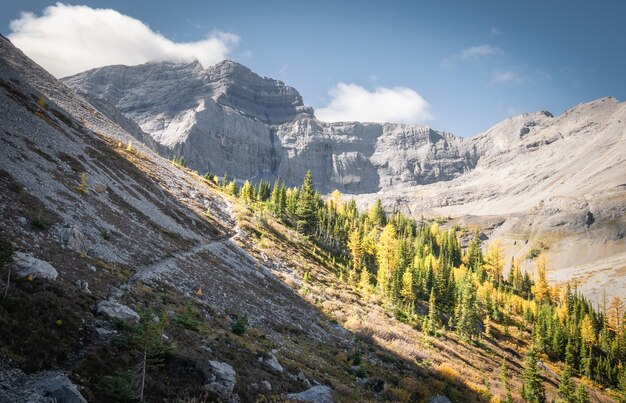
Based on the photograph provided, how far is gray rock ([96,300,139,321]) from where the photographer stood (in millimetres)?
15161

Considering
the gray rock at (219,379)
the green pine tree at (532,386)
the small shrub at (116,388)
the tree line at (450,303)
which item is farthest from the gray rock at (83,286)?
the tree line at (450,303)

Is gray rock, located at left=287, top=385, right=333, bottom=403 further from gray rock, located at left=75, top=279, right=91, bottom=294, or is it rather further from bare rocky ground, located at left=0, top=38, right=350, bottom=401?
gray rock, located at left=75, top=279, right=91, bottom=294

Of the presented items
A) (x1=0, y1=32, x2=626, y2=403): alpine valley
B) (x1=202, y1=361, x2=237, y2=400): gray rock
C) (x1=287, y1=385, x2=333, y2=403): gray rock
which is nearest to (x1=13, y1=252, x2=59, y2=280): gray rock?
(x1=0, y1=32, x2=626, y2=403): alpine valley

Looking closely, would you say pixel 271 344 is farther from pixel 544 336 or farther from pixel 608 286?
pixel 608 286

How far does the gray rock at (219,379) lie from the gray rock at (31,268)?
8235mm

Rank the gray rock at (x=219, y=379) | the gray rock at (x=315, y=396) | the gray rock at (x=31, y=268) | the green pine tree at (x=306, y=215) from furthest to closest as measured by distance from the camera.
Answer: the green pine tree at (x=306, y=215) < the gray rock at (x=315, y=396) < the gray rock at (x=31, y=268) < the gray rock at (x=219, y=379)

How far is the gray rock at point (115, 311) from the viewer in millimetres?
15161

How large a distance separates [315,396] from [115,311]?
10226mm

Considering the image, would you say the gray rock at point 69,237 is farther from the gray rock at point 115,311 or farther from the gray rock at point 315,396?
the gray rock at point 315,396

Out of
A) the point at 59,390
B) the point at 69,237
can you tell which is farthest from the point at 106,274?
the point at 59,390

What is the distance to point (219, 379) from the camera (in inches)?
562

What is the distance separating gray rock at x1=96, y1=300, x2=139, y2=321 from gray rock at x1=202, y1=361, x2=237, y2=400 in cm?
462

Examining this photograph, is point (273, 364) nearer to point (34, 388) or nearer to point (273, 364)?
point (273, 364)

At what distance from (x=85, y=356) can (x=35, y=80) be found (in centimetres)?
9190
